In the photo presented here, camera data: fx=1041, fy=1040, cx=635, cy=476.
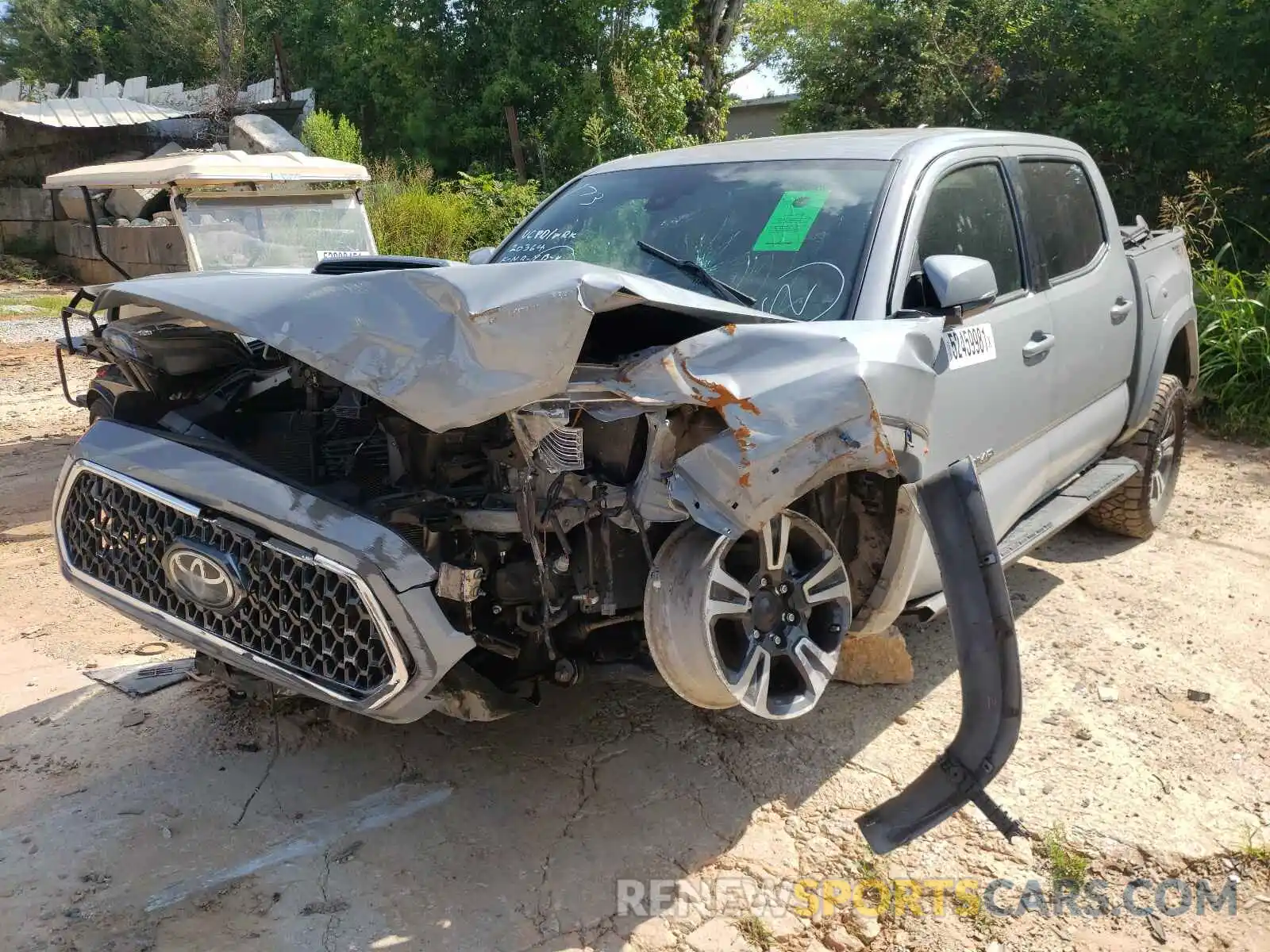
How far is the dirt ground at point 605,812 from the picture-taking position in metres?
2.62

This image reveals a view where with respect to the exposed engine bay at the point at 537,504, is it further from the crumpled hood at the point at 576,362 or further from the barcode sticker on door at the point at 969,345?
the barcode sticker on door at the point at 969,345

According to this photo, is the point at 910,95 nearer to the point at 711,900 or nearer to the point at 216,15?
the point at 711,900

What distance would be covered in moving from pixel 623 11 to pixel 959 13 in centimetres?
455

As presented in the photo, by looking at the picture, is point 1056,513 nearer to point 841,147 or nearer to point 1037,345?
point 1037,345

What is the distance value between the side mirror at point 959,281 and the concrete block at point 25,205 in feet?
55.3

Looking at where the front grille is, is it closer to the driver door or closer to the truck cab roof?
the driver door

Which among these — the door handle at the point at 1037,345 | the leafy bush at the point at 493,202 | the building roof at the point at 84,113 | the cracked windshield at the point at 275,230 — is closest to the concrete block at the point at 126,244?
the building roof at the point at 84,113

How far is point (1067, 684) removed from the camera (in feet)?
12.7

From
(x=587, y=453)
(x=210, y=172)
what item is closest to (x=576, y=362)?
(x=587, y=453)

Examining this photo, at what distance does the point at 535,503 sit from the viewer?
2529 mm

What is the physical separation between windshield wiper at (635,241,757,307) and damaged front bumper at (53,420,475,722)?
51.5 inches

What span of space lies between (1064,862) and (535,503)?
1.77 meters

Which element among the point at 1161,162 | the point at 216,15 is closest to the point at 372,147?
the point at 216,15

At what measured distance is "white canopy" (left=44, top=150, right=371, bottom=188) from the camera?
21.0ft
